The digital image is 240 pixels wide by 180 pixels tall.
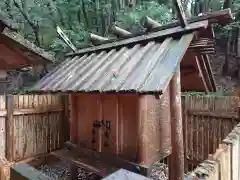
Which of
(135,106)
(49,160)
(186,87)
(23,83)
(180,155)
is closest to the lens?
(180,155)

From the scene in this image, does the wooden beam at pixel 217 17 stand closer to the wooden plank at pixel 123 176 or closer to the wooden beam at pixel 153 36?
the wooden beam at pixel 153 36

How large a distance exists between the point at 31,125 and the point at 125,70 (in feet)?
14.0

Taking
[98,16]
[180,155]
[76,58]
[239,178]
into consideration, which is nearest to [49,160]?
[76,58]

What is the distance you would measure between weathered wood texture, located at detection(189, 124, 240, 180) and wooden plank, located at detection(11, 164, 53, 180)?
97 centimetres

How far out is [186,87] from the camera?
6.06m

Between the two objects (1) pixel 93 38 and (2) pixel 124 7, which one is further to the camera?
(2) pixel 124 7

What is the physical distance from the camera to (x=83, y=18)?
1354 cm

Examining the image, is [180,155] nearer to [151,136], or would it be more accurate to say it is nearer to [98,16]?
[151,136]

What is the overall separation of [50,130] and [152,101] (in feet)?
14.0

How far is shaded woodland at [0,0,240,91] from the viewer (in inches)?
437

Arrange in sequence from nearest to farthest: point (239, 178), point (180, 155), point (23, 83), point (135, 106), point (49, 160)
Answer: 1. point (239, 178)
2. point (180, 155)
3. point (135, 106)
4. point (49, 160)
5. point (23, 83)

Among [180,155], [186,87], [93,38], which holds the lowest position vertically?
[180,155]

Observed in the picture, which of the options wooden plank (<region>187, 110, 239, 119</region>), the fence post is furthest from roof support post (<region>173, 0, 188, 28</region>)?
the fence post

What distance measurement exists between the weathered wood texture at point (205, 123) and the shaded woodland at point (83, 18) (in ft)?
20.1
